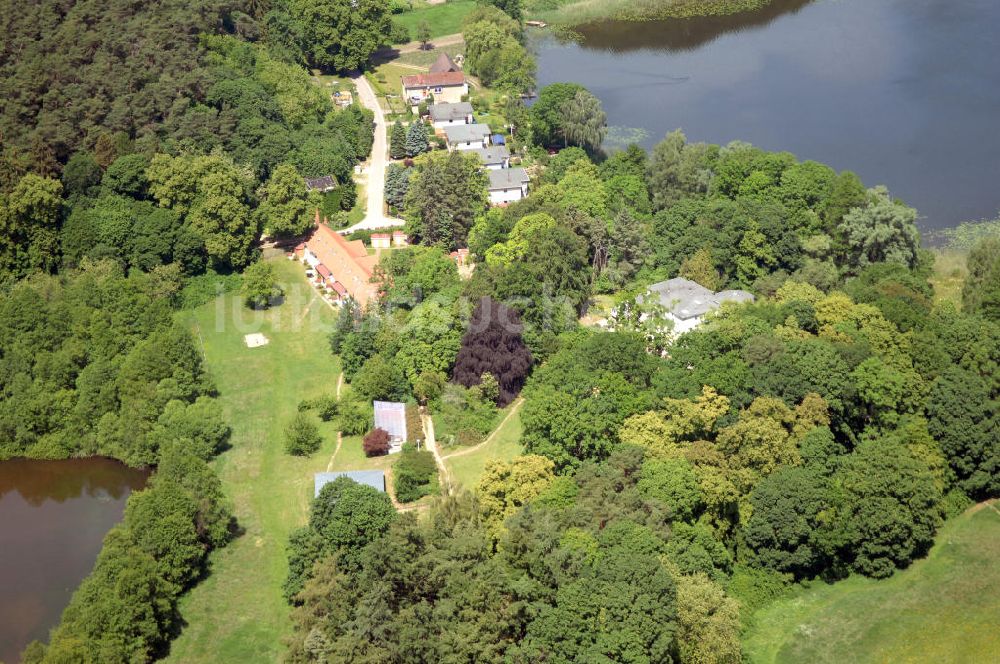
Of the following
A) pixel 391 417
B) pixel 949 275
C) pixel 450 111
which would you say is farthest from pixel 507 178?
pixel 949 275

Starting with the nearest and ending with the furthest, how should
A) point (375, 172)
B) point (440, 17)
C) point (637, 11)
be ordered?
point (375, 172)
point (440, 17)
point (637, 11)

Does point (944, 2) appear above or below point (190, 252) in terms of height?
above

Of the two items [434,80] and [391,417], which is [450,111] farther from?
[391,417]

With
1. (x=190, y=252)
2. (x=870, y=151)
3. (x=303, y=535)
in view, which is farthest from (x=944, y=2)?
(x=303, y=535)

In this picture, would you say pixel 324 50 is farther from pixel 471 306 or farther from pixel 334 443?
pixel 334 443

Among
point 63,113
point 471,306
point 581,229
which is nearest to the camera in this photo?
point 471,306

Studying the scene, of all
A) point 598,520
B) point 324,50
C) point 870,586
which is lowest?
point 870,586

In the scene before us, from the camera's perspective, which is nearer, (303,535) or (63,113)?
(303,535)

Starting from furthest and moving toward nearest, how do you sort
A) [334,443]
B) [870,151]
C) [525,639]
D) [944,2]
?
1. [944,2]
2. [870,151]
3. [334,443]
4. [525,639]

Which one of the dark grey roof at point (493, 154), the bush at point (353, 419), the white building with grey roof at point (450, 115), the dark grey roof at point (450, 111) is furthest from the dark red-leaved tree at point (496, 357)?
the dark grey roof at point (450, 111)
